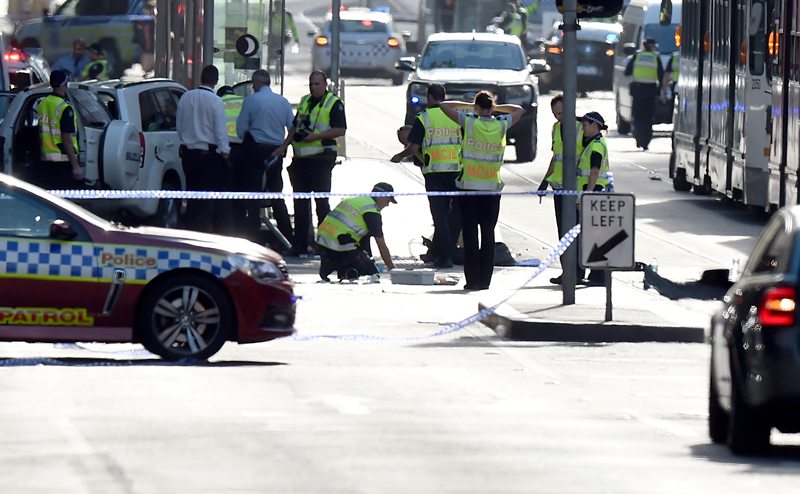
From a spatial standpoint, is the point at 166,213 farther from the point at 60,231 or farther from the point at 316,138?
the point at 60,231

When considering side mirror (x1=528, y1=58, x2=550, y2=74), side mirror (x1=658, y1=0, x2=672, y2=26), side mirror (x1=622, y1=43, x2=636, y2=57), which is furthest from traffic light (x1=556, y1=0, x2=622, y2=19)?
side mirror (x1=622, y1=43, x2=636, y2=57)

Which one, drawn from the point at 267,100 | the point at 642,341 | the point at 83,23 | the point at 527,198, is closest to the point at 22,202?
the point at 642,341

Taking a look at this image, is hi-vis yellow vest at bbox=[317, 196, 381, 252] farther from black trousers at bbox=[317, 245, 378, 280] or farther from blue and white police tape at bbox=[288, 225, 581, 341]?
blue and white police tape at bbox=[288, 225, 581, 341]

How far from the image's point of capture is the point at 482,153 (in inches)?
630

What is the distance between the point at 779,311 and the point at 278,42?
1837 cm

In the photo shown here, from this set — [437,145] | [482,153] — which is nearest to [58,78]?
[437,145]

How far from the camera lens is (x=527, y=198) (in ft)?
82.9

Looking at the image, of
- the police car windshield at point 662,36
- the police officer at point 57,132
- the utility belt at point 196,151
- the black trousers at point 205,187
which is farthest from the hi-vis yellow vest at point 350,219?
the police car windshield at point 662,36

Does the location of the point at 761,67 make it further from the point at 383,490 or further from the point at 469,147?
the point at 383,490

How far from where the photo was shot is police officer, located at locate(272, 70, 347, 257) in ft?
59.7

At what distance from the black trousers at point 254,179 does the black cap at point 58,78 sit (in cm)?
216

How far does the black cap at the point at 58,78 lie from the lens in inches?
674

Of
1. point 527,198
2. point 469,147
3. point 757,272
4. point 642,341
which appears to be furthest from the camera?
point 527,198

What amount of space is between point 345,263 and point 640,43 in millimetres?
21191
